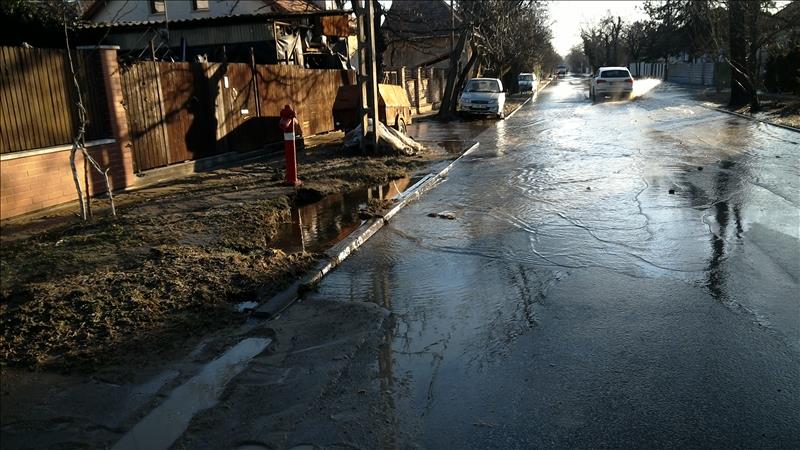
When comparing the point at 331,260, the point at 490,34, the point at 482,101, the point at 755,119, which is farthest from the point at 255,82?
the point at 490,34

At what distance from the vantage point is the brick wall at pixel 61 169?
336 inches

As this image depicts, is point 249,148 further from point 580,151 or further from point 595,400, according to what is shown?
point 595,400

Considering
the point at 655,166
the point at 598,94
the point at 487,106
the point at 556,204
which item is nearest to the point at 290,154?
the point at 556,204

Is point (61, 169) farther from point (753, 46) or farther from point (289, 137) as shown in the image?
point (753, 46)

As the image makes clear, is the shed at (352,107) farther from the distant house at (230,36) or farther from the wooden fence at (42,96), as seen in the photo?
the wooden fence at (42,96)

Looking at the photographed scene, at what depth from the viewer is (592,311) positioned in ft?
17.9

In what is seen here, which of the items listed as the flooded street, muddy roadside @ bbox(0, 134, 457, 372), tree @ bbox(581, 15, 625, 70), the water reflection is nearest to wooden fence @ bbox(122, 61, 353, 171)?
muddy roadside @ bbox(0, 134, 457, 372)

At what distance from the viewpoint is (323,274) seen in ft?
21.5

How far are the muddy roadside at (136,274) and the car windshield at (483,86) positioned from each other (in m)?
20.5

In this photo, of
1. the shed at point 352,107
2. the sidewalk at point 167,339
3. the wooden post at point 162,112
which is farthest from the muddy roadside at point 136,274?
the shed at point 352,107

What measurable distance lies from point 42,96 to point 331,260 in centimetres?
537

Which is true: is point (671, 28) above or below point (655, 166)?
above

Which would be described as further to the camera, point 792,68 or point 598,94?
point 598,94

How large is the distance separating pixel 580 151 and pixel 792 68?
18855 millimetres
